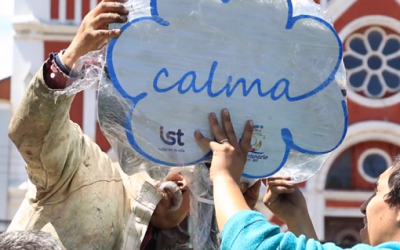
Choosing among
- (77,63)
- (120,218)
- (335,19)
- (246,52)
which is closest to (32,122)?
(77,63)

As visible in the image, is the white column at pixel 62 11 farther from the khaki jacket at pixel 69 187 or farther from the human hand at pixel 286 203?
the human hand at pixel 286 203

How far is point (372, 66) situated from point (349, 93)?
1.72ft

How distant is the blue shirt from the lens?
1810 mm

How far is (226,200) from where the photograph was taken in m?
1.92

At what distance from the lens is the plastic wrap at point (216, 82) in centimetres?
216

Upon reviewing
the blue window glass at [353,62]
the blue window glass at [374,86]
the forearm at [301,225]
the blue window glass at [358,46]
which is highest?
the forearm at [301,225]

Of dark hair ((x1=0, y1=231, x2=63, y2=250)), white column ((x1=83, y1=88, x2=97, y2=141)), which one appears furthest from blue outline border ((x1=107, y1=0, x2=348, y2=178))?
white column ((x1=83, y1=88, x2=97, y2=141))

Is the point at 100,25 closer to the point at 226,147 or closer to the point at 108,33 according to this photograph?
the point at 108,33

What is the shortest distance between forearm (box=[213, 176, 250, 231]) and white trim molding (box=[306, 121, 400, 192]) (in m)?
9.91

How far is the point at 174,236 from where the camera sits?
2.68 m

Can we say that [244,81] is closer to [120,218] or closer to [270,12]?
[270,12]

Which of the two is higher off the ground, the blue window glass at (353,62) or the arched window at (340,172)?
the blue window glass at (353,62)

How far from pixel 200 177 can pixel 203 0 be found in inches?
18.8

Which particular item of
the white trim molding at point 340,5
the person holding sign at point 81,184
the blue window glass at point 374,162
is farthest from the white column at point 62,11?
the person holding sign at point 81,184
